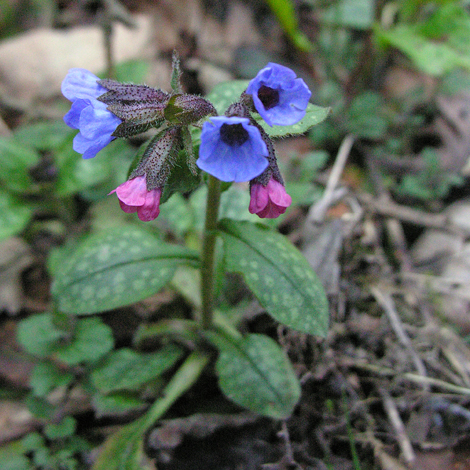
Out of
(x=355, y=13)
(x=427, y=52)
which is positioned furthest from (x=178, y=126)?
(x=355, y=13)

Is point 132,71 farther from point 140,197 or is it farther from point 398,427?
point 398,427

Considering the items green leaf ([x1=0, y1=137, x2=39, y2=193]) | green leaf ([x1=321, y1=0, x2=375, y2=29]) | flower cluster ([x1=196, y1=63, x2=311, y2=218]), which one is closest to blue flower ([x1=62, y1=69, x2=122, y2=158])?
flower cluster ([x1=196, y1=63, x2=311, y2=218])

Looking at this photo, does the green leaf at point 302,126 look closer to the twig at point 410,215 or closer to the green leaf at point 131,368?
the green leaf at point 131,368

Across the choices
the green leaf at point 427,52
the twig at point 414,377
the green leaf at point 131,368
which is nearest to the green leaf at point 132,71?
the green leaf at point 427,52

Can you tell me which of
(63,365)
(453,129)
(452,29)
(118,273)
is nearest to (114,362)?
(63,365)

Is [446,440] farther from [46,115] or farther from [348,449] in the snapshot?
[46,115]
